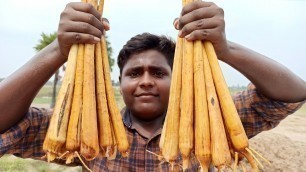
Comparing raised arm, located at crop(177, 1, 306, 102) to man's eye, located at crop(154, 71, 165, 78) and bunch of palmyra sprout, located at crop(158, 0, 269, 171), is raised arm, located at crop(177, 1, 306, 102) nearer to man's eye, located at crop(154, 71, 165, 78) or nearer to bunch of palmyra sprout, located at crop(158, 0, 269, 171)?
bunch of palmyra sprout, located at crop(158, 0, 269, 171)

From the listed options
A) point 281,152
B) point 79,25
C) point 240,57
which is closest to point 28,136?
point 79,25

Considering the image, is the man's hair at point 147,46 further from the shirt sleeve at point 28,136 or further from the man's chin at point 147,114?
the shirt sleeve at point 28,136

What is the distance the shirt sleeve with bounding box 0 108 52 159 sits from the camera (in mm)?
1970

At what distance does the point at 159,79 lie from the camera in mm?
2314

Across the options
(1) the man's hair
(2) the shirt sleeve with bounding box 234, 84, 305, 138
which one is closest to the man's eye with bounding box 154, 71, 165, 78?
(1) the man's hair

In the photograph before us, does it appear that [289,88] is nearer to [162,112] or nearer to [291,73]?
[291,73]

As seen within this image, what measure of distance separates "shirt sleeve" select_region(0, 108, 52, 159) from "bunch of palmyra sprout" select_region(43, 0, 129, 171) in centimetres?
52

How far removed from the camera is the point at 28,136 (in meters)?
2.11

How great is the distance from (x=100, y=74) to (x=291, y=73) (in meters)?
1.09

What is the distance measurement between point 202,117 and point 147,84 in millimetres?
759

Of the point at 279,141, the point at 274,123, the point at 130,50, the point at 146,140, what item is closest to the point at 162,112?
→ the point at 146,140

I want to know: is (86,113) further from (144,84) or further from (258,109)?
(258,109)

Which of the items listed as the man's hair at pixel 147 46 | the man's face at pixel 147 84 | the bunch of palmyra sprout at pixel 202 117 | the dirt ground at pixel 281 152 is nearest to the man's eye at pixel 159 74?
the man's face at pixel 147 84

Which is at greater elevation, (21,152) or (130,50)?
(130,50)
